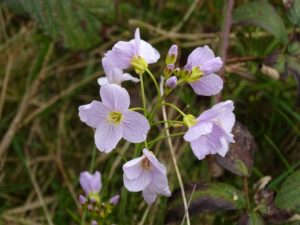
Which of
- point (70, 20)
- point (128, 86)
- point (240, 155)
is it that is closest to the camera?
point (240, 155)

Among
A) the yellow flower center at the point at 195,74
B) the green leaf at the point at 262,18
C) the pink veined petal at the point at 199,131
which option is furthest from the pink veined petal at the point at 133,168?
the green leaf at the point at 262,18

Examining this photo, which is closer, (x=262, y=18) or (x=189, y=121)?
(x=189, y=121)

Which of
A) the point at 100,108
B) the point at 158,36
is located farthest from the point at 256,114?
the point at 100,108

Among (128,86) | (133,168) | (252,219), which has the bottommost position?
(128,86)

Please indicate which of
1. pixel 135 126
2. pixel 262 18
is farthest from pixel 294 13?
pixel 135 126

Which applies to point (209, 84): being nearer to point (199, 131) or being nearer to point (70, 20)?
point (199, 131)

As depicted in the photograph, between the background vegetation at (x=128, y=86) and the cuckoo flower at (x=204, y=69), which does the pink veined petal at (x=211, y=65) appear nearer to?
the cuckoo flower at (x=204, y=69)

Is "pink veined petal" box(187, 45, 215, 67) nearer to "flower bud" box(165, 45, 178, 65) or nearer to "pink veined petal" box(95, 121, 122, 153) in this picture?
"flower bud" box(165, 45, 178, 65)

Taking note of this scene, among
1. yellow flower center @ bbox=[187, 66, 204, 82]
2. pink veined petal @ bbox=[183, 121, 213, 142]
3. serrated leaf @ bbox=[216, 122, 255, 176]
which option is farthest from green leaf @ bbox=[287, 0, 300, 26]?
pink veined petal @ bbox=[183, 121, 213, 142]
